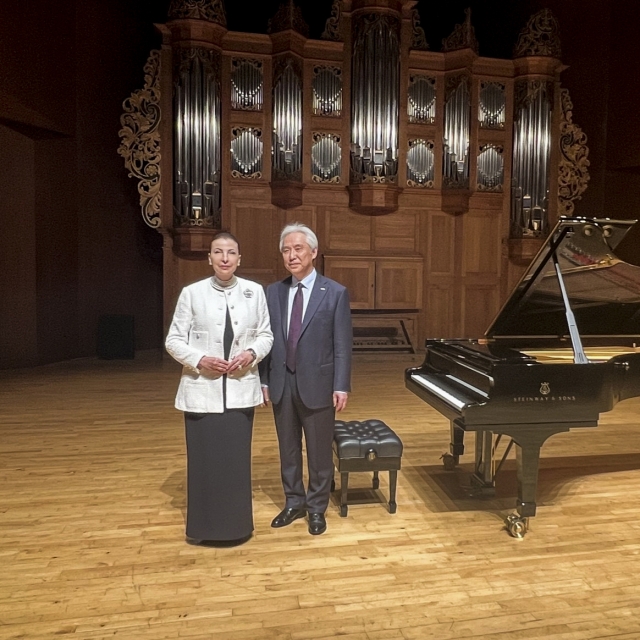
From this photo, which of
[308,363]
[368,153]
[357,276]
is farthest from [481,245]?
[308,363]

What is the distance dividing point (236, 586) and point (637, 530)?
1.98 m

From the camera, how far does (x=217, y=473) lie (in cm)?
278

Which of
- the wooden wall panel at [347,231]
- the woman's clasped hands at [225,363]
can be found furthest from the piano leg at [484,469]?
the wooden wall panel at [347,231]

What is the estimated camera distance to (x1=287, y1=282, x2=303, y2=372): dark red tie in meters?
2.94

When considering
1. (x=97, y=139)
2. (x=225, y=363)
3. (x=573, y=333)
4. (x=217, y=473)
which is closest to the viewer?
(x=225, y=363)

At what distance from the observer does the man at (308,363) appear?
2916 millimetres

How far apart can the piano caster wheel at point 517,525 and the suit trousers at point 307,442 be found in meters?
0.88

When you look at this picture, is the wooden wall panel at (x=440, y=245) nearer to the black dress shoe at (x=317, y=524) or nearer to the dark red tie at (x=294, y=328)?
the dark red tie at (x=294, y=328)

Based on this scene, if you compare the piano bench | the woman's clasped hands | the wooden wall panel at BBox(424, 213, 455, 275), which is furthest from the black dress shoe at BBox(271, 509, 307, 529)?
the wooden wall panel at BBox(424, 213, 455, 275)

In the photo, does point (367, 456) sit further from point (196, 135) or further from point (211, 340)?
point (196, 135)

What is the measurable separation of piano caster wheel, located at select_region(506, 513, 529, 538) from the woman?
125 cm

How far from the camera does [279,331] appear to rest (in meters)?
2.97

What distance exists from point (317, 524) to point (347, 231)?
19.7 ft

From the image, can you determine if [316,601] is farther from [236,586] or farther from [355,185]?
[355,185]
